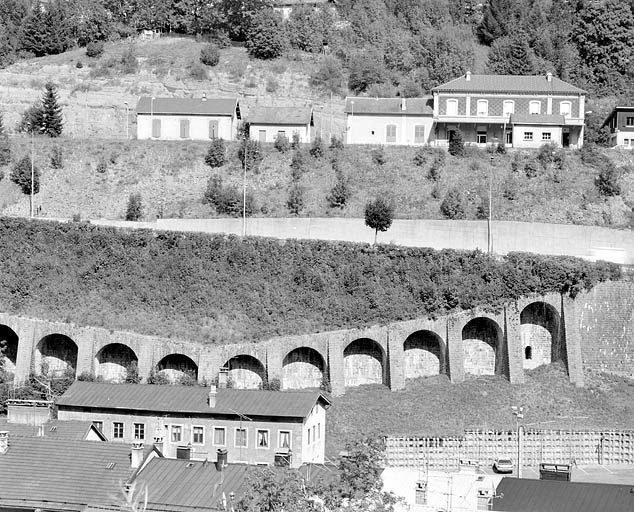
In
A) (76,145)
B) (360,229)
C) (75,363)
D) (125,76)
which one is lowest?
(75,363)

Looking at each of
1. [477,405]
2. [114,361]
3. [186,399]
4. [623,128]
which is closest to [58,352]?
[114,361]

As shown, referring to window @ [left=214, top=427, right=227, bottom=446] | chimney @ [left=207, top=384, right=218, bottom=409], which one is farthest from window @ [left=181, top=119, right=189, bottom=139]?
window @ [left=214, top=427, right=227, bottom=446]

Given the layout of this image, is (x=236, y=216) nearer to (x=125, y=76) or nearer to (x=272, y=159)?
(x=272, y=159)

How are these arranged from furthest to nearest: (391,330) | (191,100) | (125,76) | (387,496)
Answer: (125,76) → (191,100) → (391,330) → (387,496)

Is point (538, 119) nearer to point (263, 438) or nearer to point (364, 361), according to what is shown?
point (364, 361)

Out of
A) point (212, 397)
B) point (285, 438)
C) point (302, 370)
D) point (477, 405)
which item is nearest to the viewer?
point (285, 438)

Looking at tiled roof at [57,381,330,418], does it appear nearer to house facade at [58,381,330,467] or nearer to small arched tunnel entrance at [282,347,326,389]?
house facade at [58,381,330,467]

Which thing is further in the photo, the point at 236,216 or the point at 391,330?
the point at 236,216

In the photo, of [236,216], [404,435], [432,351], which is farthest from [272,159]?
[404,435]
